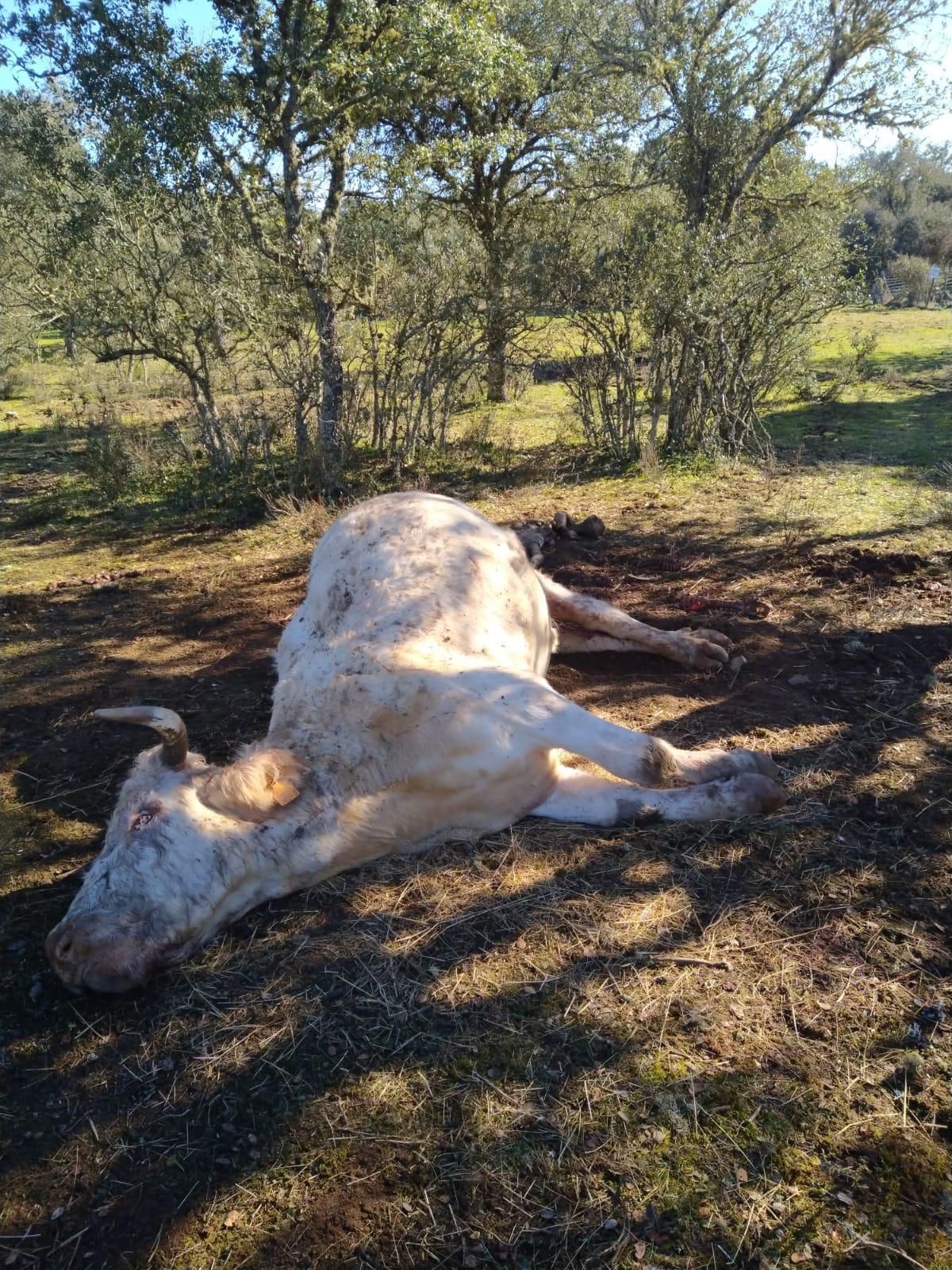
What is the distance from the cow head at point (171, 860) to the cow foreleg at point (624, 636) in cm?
234

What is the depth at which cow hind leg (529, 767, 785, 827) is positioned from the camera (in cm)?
351

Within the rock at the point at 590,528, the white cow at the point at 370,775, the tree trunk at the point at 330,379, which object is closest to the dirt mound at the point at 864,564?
the rock at the point at 590,528

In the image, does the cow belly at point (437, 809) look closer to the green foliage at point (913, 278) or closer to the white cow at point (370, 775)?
the white cow at point (370, 775)

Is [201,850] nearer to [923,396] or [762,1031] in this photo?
[762,1031]

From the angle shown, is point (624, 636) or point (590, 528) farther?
point (590, 528)

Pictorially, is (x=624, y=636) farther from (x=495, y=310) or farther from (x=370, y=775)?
(x=495, y=310)

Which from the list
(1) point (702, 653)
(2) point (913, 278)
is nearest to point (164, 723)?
(1) point (702, 653)

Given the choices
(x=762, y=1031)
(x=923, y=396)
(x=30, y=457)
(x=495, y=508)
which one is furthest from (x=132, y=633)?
(x=923, y=396)

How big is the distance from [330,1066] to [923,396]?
1404 cm

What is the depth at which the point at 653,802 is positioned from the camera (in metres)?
3.60

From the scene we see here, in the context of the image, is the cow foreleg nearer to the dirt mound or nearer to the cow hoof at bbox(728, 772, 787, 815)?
the cow hoof at bbox(728, 772, 787, 815)

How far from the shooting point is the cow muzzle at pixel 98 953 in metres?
2.71

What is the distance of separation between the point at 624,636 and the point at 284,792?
8.58ft

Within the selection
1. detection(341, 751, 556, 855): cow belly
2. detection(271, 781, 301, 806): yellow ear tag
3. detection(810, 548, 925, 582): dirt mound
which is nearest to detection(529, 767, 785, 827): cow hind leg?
detection(341, 751, 556, 855): cow belly
